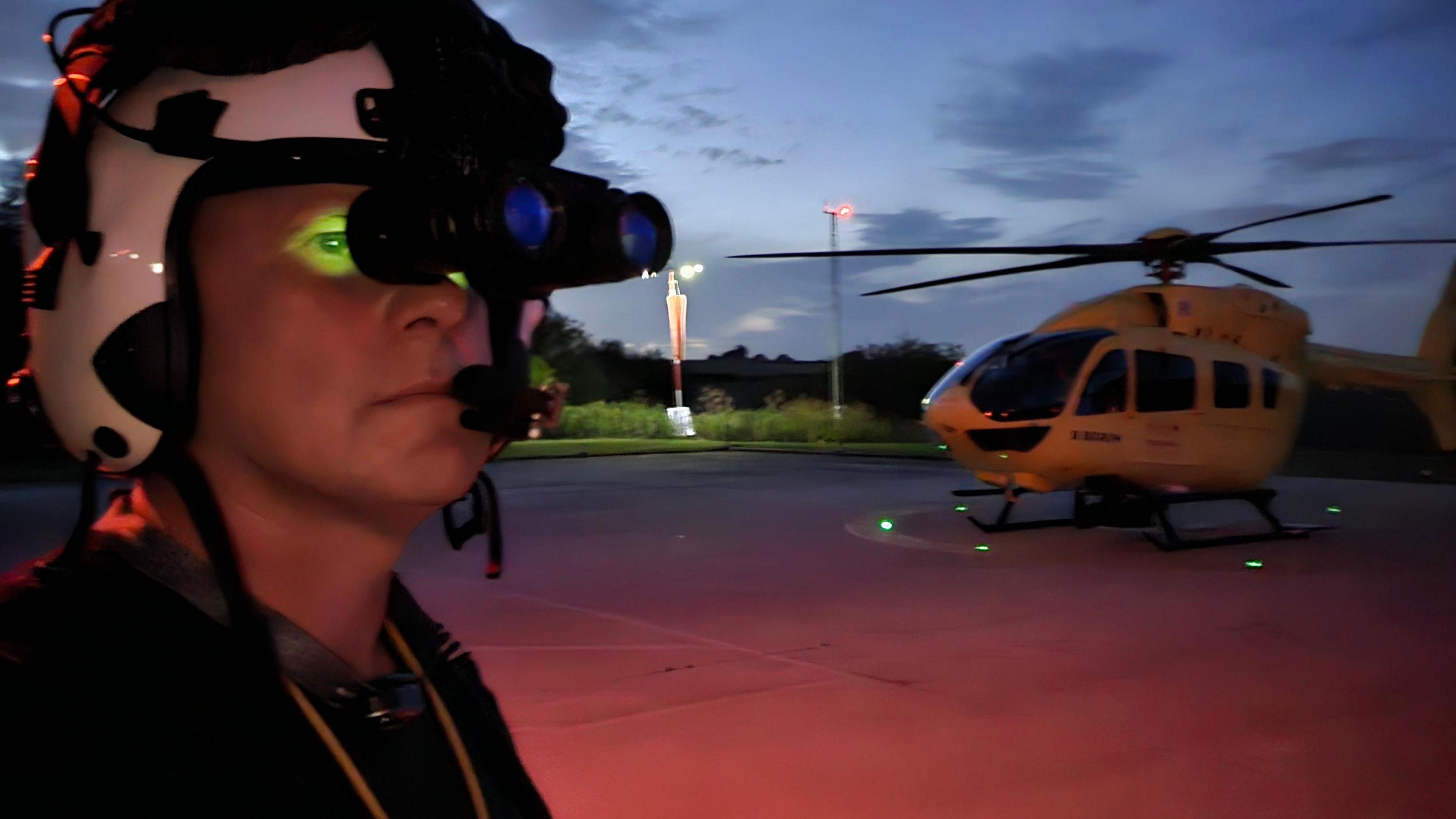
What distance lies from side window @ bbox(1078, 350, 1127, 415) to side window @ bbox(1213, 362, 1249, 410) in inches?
34.9

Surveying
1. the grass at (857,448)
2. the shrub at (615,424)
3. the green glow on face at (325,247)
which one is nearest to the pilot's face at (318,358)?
the green glow on face at (325,247)

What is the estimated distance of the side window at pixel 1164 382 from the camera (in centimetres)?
870

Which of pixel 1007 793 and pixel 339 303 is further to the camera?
pixel 1007 793

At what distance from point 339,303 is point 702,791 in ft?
9.43

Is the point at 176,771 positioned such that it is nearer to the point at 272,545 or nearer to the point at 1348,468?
the point at 272,545

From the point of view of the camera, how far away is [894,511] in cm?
1134

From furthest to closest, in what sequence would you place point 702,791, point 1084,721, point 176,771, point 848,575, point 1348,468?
point 1348,468 → point 848,575 → point 1084,721 → point 702,791 → point 176,771

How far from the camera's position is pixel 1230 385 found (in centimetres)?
891

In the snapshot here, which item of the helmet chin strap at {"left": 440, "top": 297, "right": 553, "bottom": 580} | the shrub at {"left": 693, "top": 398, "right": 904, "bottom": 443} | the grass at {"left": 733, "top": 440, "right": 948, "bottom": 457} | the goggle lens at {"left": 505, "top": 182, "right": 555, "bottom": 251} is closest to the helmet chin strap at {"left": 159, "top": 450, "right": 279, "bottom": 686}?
the helmet chin strap at {"left": 440, "top": 297, "right": 553, "bottom": 580}

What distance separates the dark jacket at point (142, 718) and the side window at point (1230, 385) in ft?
29.9

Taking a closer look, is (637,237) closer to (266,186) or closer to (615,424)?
(266,186)

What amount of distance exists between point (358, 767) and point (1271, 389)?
382 inches

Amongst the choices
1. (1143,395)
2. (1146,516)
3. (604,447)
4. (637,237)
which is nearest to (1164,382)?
(1143,395)

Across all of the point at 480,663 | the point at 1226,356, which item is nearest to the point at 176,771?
the point at 480,663
